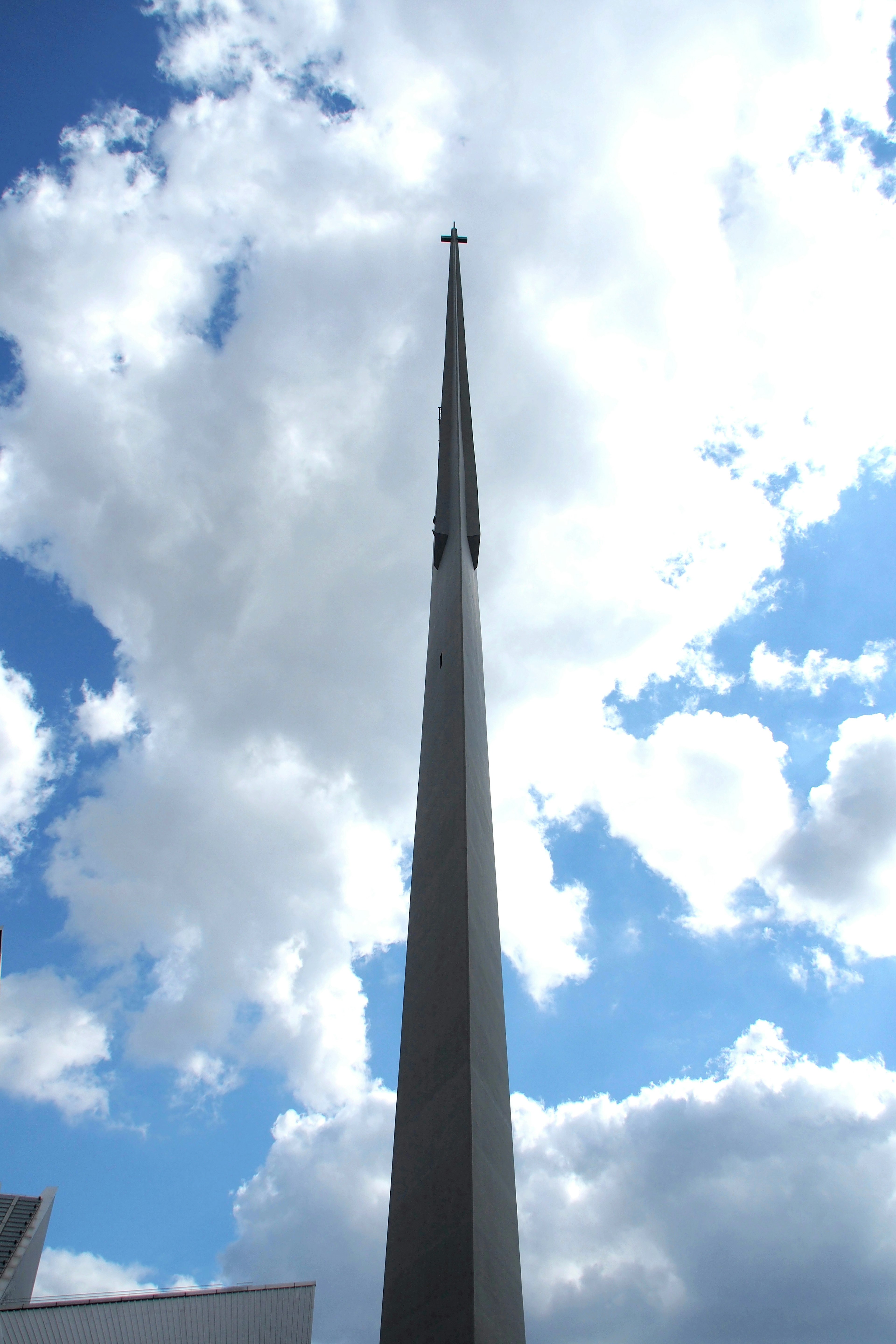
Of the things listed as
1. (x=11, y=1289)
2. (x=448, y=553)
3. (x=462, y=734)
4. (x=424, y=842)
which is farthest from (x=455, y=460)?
(x=11, y=1289)

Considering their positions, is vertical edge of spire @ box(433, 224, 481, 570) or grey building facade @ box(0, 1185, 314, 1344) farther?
grey building facade @ box(0, 1185, 314, 1344)

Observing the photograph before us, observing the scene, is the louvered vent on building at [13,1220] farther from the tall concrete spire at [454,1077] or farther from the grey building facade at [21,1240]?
the tall concrete spire at [454,1077]

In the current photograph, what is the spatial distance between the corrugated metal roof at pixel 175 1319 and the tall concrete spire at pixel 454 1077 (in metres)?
43.4

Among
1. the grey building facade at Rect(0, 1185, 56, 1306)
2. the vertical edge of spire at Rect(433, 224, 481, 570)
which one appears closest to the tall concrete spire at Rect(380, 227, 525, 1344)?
the vertical edge of spire at Rect(433, 224, 481, 570)

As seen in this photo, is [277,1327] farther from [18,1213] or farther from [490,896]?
[490,896]

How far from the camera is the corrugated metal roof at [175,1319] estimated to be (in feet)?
121

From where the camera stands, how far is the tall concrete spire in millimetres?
5812

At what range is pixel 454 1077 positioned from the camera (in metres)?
6.70

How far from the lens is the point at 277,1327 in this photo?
3928cm

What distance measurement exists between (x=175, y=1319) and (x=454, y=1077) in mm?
45394

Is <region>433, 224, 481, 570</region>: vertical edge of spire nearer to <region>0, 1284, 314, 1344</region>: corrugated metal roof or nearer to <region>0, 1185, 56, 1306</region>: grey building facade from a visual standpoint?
<region>0, 1284, 314, 1344</region>: corrugated metal roof

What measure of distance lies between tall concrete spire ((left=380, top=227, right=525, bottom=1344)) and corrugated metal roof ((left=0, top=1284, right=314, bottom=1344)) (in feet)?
142

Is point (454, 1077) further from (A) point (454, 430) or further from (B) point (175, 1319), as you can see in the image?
(B) point (175, 1319)

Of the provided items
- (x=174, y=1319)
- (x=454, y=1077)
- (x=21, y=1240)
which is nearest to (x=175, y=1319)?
(x=174, y=1319)
